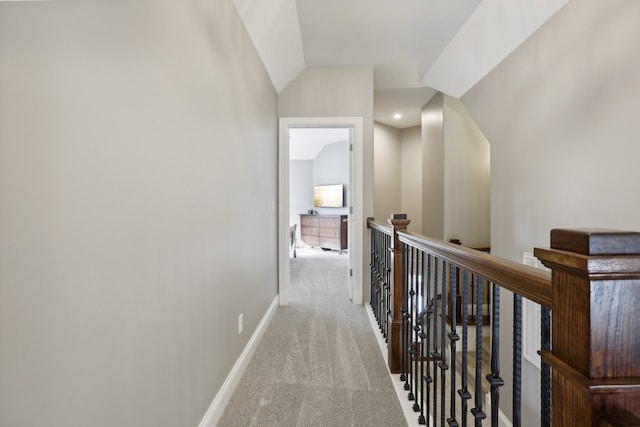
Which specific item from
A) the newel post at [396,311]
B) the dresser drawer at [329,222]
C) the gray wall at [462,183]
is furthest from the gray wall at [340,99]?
the dresser drawer at [329,222]

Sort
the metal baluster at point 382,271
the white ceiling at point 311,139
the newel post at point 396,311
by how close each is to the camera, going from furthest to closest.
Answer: the white ceiling at point 311,139 → the metal baluster at point 382,271 → the newel post at point 396,311

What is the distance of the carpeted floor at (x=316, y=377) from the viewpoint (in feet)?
5.40

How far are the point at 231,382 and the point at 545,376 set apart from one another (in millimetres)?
1687

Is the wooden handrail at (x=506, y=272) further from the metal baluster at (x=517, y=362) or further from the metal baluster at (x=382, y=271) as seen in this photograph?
the metal baluster at (x=382, y=271)

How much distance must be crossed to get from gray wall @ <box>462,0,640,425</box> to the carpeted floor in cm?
129

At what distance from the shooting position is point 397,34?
2785mm

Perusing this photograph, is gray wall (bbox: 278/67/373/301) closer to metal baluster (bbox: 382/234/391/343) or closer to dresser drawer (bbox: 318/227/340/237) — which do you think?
metal baluster (bbox: 382/234/391/343)

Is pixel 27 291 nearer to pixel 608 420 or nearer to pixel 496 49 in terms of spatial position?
pixel 608 420

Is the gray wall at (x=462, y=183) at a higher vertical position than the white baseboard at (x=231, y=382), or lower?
higher

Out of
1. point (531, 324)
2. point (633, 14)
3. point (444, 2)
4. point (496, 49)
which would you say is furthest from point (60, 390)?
point (496, 49)

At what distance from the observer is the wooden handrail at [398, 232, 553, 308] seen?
0.62 metres

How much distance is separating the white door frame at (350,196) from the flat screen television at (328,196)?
14.8ft

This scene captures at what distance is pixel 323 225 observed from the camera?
25.9 feet

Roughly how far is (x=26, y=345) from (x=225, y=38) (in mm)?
→ 1716
